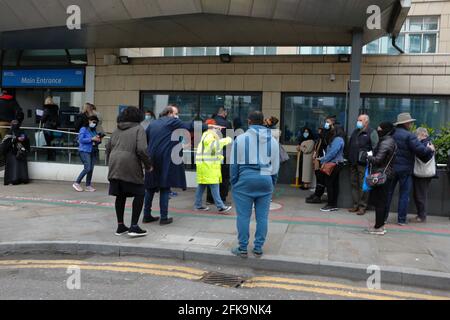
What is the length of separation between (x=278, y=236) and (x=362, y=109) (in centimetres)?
677

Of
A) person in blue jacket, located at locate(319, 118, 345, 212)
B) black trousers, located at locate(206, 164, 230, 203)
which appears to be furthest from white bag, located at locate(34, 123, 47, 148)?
person in blue jacket, located at locate(319, 118, 345, 212)

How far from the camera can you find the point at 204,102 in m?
13.3

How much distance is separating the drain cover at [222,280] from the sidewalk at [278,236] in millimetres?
389

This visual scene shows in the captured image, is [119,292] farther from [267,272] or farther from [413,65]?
[413,65]

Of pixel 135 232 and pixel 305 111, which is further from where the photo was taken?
pixel 305 111

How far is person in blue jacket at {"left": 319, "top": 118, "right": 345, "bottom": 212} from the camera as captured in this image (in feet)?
27.3

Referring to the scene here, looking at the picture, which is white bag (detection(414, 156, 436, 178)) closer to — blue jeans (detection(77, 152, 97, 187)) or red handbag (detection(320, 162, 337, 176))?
red handbag (detection(320, 162, 337, 176))

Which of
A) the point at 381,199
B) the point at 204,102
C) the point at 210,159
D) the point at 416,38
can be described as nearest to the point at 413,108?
the point at 416,38

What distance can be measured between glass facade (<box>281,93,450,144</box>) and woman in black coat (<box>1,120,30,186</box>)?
689 centimetres

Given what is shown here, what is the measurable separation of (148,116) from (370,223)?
5756mm

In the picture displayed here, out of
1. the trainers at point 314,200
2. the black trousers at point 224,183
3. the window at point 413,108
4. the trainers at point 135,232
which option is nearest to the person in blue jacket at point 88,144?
the black trousers at point 224,183

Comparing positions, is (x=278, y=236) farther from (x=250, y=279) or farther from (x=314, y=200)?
(x=314, y=200)

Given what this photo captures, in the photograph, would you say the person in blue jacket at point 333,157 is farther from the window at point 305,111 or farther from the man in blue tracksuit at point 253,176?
the window at point 305,111
